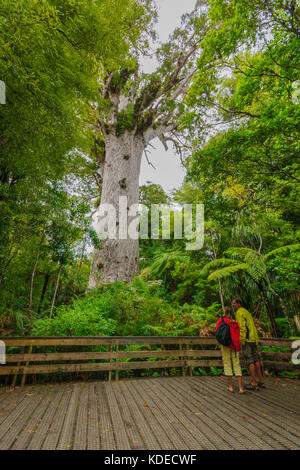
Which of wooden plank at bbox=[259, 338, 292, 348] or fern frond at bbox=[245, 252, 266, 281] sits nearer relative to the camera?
wooden plank at bbox=[259, 338, 292, 348]

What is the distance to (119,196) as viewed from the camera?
785 centimetres

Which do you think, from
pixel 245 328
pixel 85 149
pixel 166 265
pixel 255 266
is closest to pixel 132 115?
pixel 85 149

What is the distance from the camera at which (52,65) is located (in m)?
3.12

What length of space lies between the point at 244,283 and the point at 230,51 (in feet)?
18.8

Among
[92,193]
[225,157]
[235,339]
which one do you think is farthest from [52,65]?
[92,193]

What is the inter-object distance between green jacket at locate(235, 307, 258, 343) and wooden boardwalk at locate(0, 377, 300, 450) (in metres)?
0.81

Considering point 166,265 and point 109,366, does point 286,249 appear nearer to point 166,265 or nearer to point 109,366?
point 166,265

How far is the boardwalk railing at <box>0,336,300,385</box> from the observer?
3592mm

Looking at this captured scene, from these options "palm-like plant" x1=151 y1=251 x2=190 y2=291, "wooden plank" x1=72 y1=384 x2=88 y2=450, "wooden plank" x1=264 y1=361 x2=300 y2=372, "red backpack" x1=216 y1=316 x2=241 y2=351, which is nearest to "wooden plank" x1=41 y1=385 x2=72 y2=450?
"wooden plank" x1=72 y1=384 x2=88 y2=450

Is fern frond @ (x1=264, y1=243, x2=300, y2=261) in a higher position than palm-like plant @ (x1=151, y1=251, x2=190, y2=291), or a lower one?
higher

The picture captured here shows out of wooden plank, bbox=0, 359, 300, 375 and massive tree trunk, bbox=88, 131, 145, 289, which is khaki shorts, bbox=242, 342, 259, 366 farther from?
massive tree trunk, bbox=88, 131, 145, 289

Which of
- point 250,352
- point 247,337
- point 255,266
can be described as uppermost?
point 255,266
